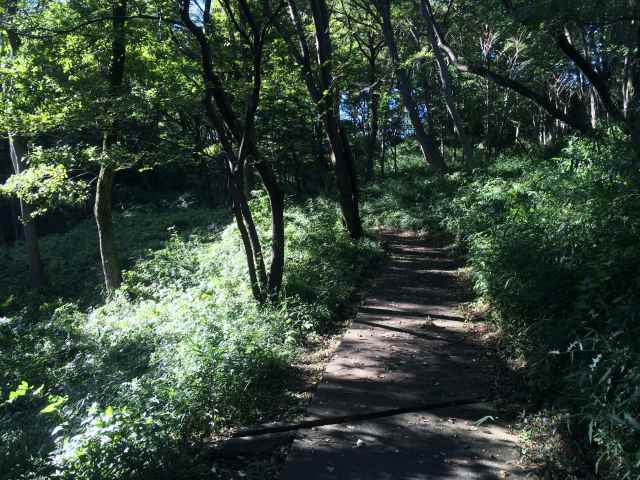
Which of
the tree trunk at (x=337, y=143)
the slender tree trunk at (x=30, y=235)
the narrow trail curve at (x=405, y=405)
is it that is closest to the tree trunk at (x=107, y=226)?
the slender tree trunk at (x=30, y=235)

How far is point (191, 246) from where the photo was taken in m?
15.1

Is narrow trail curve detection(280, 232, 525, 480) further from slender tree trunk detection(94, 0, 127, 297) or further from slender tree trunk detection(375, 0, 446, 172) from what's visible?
slender tree trunk detection(375, 0, 446, 172)

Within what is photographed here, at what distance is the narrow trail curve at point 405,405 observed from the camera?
12.9 feet

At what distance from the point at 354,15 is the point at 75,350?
18949 mm

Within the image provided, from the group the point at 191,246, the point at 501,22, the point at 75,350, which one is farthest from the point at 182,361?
the point at 191,246

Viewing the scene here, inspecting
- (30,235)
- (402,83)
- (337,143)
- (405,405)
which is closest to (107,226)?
(337,143)

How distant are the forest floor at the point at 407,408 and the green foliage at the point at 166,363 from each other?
2.00 feet

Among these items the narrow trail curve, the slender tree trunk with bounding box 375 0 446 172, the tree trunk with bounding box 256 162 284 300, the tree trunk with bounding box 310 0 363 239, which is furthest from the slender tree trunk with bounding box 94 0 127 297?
the slender tree trunk with bounding box 375 0 446 172

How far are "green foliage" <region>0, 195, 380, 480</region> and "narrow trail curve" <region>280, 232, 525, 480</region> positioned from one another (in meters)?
0.65

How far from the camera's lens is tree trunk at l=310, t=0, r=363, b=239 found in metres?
11.0

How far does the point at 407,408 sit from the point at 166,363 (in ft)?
8.77

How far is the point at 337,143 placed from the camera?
12133 mm

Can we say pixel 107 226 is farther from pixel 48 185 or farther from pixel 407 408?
pixel 407 408

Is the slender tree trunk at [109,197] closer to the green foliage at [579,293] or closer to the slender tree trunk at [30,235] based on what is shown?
the slender tree trunk at [30,235]
